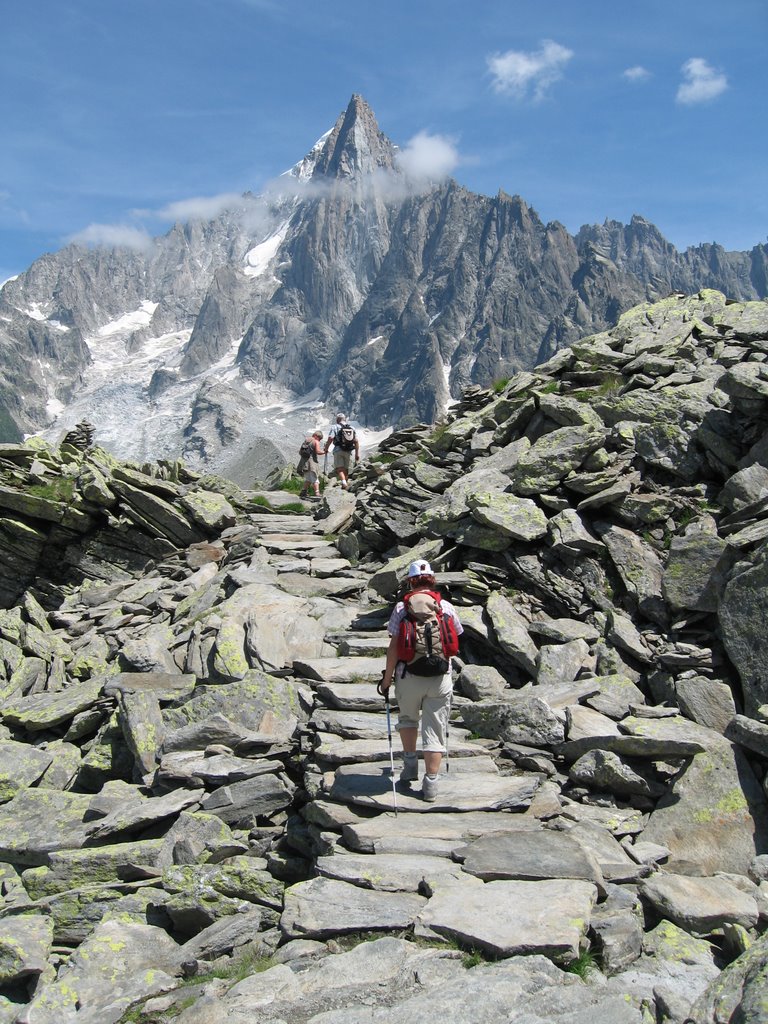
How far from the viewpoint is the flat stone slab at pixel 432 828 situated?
32.5ft

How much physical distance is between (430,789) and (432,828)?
678mm

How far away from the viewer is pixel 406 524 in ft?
77.0

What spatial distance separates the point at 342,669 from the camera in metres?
15.9

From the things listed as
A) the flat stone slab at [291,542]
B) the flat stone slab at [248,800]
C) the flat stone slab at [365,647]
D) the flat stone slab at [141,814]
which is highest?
the flat stone slab at [291,542]

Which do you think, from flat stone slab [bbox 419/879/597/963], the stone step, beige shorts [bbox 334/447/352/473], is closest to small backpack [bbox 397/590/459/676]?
flat stone slab [bbox 419/879/597/963]

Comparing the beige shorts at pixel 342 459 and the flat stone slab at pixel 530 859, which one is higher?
the beige shorts at pixel 342 459

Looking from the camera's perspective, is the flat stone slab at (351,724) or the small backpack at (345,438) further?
the small backpack at (345,438)

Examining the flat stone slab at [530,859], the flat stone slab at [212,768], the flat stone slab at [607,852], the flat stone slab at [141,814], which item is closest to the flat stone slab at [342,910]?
the flat stone slab at [530,859]

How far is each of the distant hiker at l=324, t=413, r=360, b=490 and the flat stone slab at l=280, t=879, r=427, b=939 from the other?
2306cm

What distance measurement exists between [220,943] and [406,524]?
50.5 ft

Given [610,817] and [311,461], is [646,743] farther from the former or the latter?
[311,461]

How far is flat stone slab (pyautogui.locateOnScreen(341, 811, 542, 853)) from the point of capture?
32.5 feet

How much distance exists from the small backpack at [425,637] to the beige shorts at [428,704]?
19cm

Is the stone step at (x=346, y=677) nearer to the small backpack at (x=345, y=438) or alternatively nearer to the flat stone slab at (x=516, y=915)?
the flat stone slab at (x=516, y=915)
